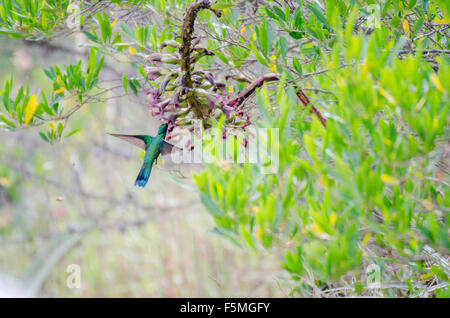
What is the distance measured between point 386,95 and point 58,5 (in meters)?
0.97

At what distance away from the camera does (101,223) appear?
3.32m

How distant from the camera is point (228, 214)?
631 mm

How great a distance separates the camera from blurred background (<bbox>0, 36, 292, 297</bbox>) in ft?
9.81

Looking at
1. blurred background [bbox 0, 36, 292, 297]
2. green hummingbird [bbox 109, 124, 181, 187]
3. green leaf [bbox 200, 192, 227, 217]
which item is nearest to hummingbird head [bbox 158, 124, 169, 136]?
green hummingbird [bbox 109, 124, 181, 187]

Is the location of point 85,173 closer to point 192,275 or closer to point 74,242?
point 74,242

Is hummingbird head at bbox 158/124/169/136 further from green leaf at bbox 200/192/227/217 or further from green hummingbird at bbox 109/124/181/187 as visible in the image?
green leaf at bbox 200/192/227/217

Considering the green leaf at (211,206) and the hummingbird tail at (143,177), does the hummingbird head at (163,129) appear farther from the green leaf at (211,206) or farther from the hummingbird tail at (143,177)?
the green leaf at (211,206)

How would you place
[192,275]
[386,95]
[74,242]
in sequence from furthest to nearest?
[74,242], [192,275], [386,95]

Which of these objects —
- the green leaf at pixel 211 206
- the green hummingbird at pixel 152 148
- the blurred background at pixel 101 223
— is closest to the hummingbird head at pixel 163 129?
the green hummingbird at pixel 152 148

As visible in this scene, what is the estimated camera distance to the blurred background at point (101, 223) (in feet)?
9.81

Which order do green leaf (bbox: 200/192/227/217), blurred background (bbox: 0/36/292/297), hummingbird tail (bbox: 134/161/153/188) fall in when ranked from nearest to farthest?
1. green leaf (bbox: 200/192/227/217)
2. hummingbird tail (bbox: 134/161/153/188)
3. blurred background (bbox: 0/36/292/297)

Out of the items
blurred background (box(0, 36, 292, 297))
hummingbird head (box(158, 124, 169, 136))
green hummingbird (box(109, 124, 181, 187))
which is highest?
hummingbird head (box(158, 124, 169, 136))

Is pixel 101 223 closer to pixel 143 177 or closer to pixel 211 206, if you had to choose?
pixel 143 177

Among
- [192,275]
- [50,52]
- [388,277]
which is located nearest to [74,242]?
[192,275]
